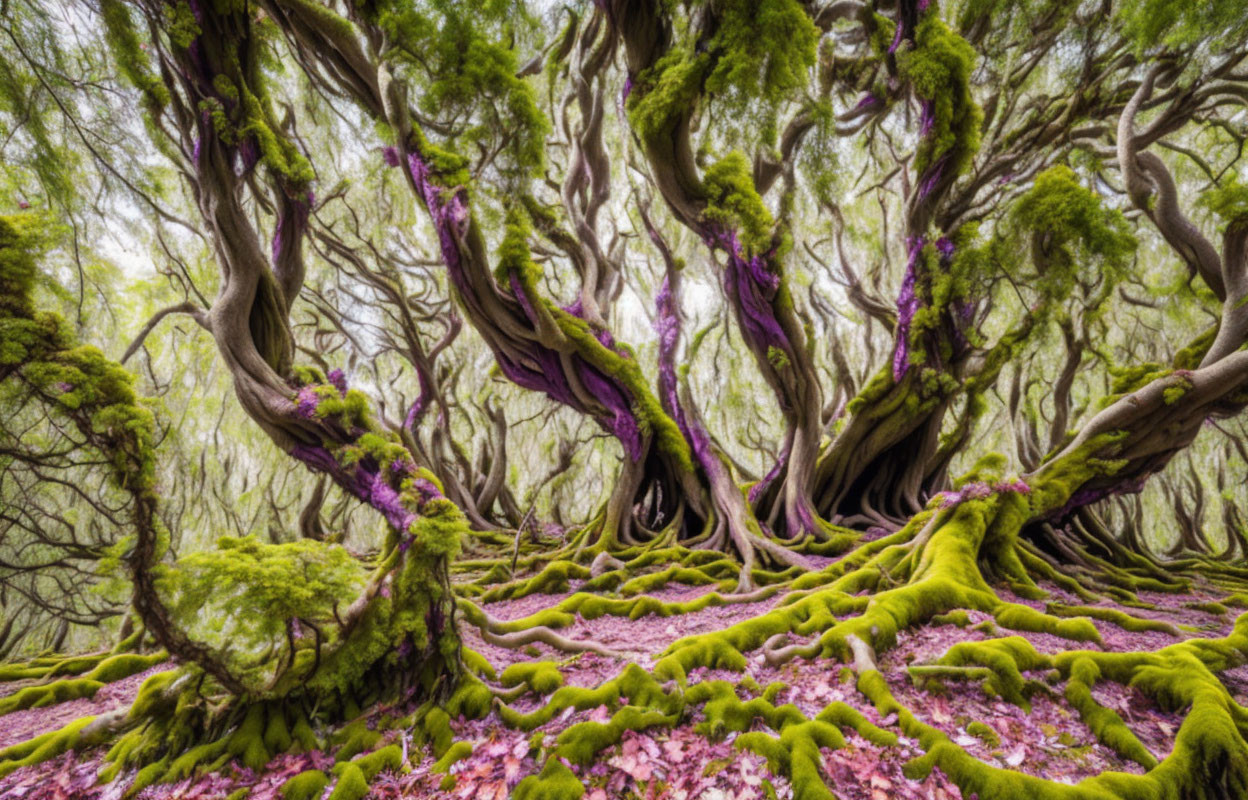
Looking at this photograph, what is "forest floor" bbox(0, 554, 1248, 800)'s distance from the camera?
1906mm

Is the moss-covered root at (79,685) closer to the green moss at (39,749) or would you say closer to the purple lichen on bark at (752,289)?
the green moss at (39,749)

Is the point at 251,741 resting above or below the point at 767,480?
below

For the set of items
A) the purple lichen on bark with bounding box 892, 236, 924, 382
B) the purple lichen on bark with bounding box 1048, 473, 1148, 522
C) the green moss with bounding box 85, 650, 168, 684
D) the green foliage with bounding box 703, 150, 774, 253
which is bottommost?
the green moss with bounding box 85, 650, 168, 684

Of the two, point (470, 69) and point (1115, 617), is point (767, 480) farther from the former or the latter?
point (470, 69)

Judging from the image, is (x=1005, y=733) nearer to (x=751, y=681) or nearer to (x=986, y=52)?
(x=751, y=681)

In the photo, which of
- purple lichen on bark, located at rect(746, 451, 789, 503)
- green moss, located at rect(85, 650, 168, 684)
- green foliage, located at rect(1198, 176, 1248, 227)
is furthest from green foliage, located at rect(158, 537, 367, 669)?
green foliage, located at rect(1198, 176, 1248, 227)

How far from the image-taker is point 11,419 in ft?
6.81

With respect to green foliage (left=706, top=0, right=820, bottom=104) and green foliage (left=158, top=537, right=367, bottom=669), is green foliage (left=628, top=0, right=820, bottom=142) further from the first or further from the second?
green foliage (left=158, top=537, right=367, bottom=669)

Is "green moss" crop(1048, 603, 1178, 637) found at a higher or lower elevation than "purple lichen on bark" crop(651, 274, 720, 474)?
lower

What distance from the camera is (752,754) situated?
6.75 ft

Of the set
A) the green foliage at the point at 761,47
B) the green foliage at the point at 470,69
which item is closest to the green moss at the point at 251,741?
the green foliage at the point at 470,69

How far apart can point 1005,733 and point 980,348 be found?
17.2 ft

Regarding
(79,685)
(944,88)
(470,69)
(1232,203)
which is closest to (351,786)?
(79,685)

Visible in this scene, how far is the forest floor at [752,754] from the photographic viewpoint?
191cm
